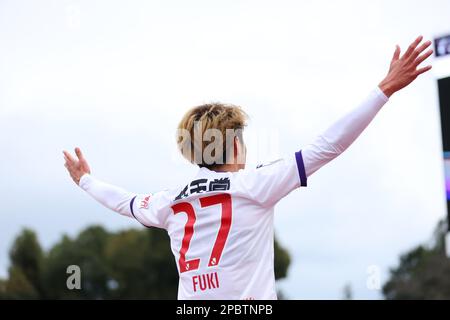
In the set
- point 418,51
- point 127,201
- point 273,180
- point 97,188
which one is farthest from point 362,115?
point 97,188

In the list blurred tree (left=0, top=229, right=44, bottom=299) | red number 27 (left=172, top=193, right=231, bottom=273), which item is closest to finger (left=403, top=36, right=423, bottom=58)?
red number 27 (left=172, top=193, right=231, bottom=273)

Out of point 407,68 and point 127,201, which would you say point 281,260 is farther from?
point 407,68

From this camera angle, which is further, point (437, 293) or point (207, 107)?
point (437, 293)

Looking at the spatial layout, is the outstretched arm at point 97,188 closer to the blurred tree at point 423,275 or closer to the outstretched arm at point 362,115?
the outstretched arm at point 362,115

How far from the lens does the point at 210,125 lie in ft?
15.4

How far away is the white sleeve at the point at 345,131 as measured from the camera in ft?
13.5

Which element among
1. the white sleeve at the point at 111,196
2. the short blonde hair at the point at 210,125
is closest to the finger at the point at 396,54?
the short blonde hair at the point at 210,125

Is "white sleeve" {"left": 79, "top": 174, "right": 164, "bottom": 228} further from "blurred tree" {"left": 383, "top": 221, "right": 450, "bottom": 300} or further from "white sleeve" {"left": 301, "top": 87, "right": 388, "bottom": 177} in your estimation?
"blurred tree" {"left": 383, "top": 221, "right": 450, "bottom": 300}

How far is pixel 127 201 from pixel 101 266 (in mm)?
47463

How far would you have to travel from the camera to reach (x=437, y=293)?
47.0 metres

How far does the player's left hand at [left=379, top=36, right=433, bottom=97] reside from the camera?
13.9 ft
